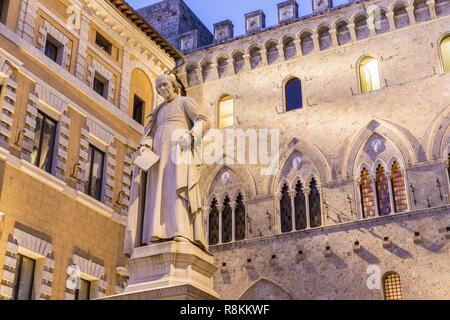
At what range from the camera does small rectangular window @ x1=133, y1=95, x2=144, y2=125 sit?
716 inches

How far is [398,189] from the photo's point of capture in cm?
1767

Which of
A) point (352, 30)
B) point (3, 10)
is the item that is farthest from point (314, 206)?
point (3, 10)

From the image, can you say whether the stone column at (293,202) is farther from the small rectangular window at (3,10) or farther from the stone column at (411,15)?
the small rectangular window at (3,10)

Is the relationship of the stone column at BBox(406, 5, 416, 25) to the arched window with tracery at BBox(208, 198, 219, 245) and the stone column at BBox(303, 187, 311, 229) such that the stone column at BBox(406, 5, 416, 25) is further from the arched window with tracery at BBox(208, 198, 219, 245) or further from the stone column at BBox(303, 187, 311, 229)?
the arched window with tracery at BBox(208, 198, 219, 245)

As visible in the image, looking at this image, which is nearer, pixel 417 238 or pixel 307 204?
pixel 417 238

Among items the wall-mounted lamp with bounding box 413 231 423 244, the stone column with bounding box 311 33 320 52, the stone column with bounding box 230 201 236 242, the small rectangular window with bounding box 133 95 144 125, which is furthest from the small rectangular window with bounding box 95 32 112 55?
the wall-mounted lamp with bounding box 413 231 423 244

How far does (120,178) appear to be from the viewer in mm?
16406

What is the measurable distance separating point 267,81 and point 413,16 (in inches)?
200

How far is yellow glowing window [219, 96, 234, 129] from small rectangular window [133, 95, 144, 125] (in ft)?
12.3

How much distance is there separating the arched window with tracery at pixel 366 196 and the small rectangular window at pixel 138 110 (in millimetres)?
6724

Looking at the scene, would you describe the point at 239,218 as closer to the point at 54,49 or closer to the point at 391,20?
the point at 391,20

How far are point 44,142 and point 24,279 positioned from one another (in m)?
3.19
